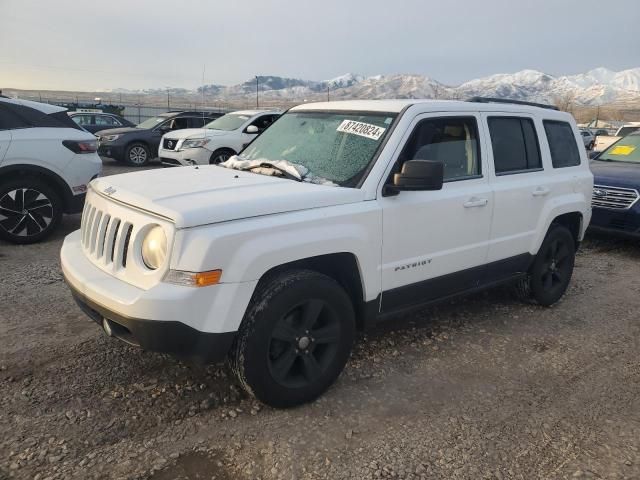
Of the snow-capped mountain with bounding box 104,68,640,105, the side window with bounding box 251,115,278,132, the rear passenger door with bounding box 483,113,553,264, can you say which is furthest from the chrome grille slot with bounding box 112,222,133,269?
the snow-capped mountain with bounding box 104,68,640,105

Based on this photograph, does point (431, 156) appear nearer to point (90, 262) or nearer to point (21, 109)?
point (90, 262)

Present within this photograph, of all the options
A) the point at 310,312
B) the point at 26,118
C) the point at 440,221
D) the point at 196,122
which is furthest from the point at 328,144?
the point at 196,122

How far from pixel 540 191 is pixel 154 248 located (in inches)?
129

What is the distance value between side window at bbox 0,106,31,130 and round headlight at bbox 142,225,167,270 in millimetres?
4622

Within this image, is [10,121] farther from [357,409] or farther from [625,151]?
[625,151]

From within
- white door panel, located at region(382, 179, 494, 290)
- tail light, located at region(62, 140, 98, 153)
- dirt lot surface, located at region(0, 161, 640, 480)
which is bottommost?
dirt lot surface, located at region(0, 161, 640, 480)

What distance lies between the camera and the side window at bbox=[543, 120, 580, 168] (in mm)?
4816

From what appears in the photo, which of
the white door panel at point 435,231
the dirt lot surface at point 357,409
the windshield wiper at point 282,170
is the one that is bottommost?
the dirt lot surface at point 357,409

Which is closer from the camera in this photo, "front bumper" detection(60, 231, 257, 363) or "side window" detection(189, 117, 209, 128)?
"front bumper" detection(60, 231, 257, 363)

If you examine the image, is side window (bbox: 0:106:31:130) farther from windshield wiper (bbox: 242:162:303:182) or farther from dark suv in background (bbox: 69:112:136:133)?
dark suv in background (bbox: 69:112:136:133)

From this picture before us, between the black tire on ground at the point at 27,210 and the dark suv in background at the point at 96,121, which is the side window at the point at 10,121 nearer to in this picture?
the black tire on ground at the point at 27,210

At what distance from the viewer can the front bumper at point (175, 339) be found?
8.56 ft

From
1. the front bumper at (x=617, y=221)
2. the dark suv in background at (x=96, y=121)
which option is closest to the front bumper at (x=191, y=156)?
the dark suv in background at (x=96, y=121)

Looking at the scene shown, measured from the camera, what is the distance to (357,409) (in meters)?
3.18
